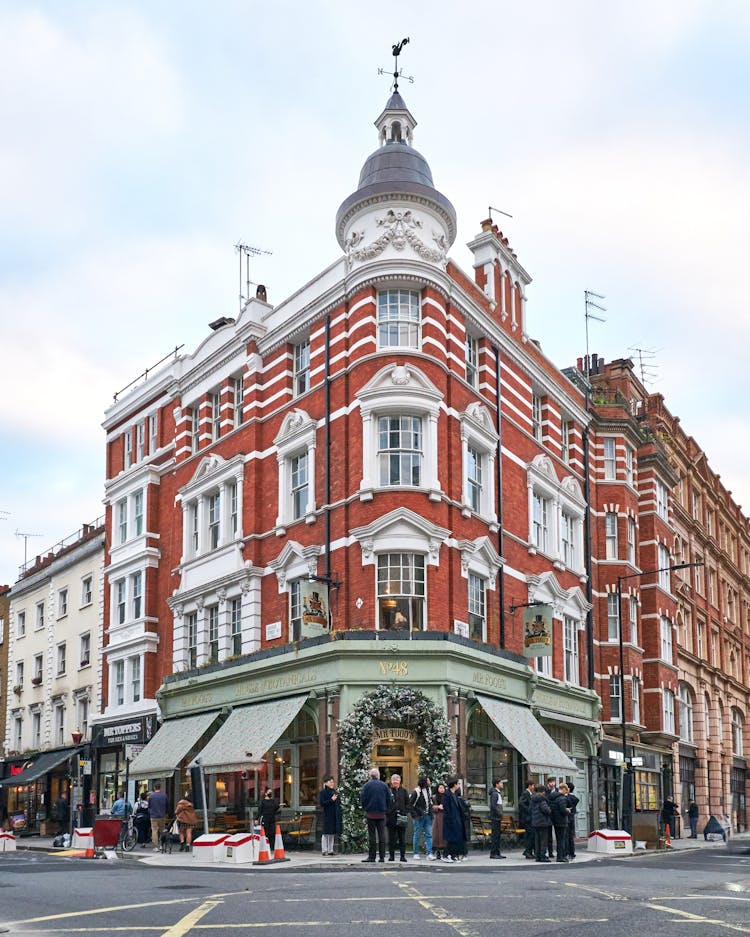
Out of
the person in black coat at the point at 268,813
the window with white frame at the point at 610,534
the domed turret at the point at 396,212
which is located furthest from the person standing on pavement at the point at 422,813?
the window with white frame at the point at 610,534

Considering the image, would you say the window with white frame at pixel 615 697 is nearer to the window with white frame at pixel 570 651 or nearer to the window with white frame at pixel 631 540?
the window with white frame at pixel 570 651

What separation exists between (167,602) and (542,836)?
17866mm

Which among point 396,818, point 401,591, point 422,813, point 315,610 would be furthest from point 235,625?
point 396,818

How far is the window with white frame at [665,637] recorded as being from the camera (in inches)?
1786

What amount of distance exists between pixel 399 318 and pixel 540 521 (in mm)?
9620

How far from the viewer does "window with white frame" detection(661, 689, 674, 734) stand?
147 feet

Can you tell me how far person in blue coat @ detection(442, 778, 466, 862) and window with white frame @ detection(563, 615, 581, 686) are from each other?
15020mm

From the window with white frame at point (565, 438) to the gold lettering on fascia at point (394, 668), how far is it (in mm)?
14602

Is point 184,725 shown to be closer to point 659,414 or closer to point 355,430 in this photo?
point 355,430

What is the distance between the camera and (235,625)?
35281 millimetres

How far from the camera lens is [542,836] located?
81.9ft

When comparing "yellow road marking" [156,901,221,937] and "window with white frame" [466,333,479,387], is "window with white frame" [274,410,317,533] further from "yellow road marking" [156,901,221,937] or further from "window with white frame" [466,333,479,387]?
"yellow road marking" [156,901,221,937]

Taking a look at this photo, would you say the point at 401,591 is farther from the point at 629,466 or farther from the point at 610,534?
the point at 629,466

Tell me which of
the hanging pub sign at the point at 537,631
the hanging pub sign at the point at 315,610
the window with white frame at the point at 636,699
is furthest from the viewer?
the window with white frame at the point at 636,699
